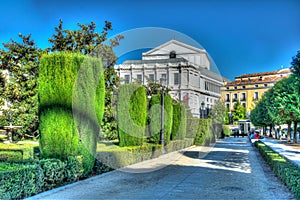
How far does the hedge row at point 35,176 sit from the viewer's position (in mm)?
7520

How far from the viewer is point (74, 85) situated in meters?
10.9

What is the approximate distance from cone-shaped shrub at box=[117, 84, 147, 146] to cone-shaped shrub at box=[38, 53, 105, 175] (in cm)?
540

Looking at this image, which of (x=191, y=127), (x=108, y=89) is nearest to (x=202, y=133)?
(x=191, y=127)

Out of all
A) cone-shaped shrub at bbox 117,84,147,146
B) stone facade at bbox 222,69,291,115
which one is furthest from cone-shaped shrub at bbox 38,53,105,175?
stone facade at bbox 222,69,291,115

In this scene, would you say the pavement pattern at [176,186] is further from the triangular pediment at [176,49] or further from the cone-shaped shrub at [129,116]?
the triangular pediment at [176,49]

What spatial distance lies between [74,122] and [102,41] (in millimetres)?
14351

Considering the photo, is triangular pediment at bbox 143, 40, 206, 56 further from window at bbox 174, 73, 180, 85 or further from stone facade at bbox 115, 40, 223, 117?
window at bbox 174, 73, 180, 85

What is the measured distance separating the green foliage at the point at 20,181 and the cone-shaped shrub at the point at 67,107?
1.68m

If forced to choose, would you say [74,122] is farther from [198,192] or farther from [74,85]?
[198,192]

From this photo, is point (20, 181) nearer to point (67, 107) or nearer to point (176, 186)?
point (67, 107)

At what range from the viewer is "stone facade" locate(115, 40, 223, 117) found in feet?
230

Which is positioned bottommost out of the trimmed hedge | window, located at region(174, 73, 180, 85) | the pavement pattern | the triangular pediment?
the pavement pattern

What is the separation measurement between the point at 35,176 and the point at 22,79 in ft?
49.0

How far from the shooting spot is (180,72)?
70438mm
